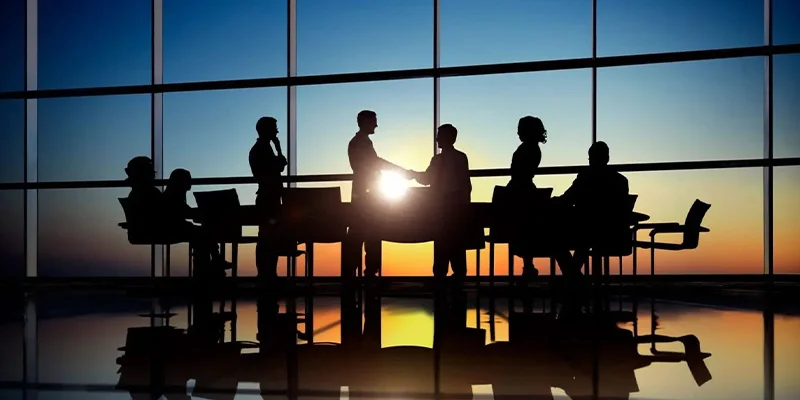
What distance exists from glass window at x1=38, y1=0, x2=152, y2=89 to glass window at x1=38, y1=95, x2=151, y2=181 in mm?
227

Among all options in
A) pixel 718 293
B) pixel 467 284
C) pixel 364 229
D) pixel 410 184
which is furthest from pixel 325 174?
pixel 718 293

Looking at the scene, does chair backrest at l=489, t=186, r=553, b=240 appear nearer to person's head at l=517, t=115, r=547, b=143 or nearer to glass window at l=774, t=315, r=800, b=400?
person's head at l=517, t=115, r=547, b=143

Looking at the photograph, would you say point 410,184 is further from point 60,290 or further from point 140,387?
point 140,387

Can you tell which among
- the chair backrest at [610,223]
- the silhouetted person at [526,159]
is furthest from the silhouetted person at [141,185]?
the chair backrest at [610,223]

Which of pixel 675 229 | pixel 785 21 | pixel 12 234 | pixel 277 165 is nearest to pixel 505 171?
pixel 675 229

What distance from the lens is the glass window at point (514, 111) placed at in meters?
6.72

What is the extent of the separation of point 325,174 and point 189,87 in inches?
71.5

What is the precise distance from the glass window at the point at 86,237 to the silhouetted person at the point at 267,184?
2868 millimetres

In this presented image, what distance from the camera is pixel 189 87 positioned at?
766 cm

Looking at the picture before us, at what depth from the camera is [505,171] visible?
686 cm

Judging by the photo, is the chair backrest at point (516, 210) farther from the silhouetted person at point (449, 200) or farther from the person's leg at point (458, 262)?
the person's leg at point (458, 262)

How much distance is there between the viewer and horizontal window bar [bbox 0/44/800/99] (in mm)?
6539

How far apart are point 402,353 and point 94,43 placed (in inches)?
261

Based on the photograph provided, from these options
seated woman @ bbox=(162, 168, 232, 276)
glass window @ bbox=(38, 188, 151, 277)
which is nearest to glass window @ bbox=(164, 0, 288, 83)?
glass window @ bbox=(38, 188, 151, 277)
